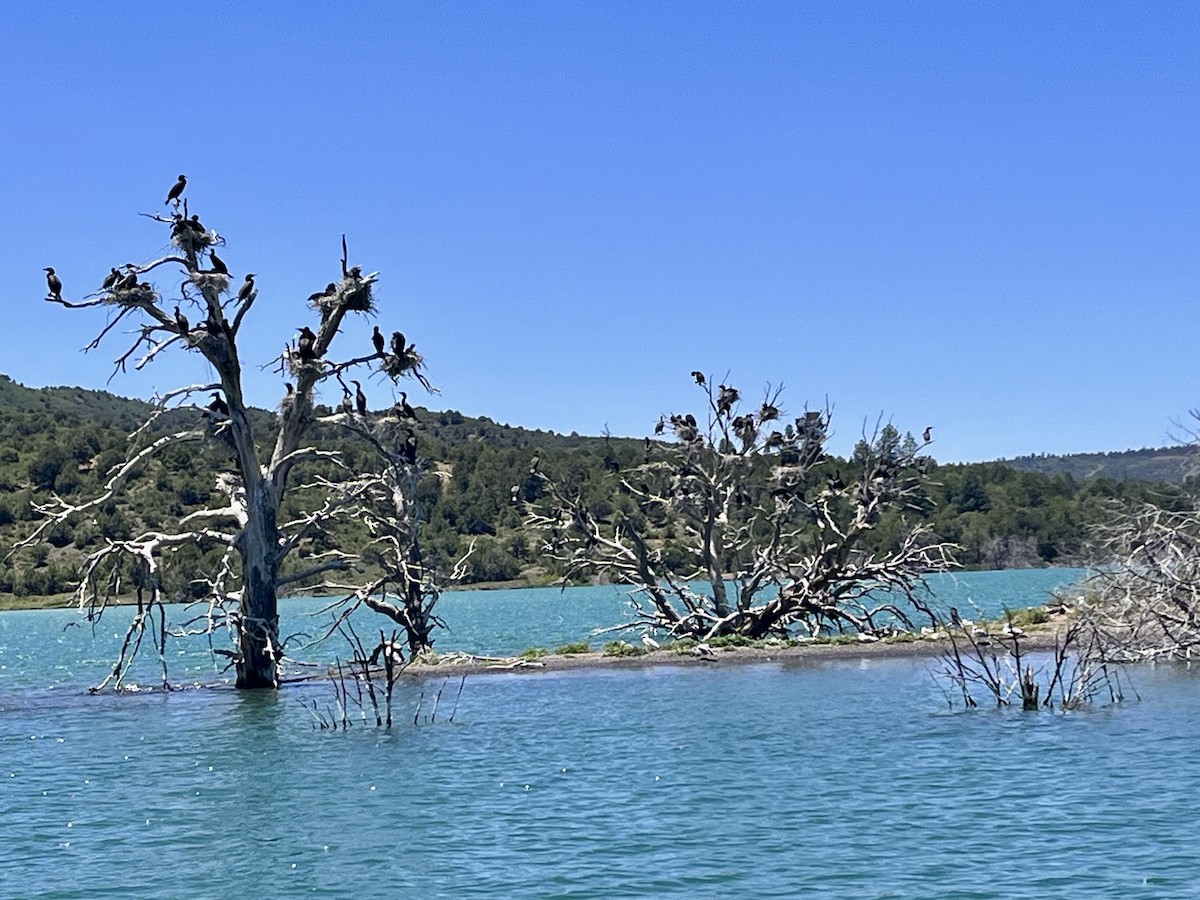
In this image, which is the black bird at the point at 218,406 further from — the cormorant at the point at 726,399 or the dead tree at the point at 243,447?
the cormorant at the point at 726,399

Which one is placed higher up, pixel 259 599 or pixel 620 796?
pixel 259 599

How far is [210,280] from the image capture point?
3112 cm

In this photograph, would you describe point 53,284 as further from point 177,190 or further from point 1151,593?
point 1151,593

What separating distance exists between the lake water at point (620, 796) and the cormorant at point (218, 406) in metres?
6.08

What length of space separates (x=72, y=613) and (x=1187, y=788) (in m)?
107

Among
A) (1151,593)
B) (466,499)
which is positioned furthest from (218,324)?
(466,499)

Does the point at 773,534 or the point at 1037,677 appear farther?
the point at 773,534

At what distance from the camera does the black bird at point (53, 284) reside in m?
29.0

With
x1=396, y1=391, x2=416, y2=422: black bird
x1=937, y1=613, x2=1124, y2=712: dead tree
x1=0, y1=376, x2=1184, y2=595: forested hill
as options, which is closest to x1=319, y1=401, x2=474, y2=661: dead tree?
x1=396, y1=391, x2=416, y2=422: black bird

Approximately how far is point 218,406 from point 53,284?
487 cm

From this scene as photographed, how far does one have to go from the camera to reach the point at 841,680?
3300 cm

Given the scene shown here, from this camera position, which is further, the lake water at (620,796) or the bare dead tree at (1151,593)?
the bare dead tree at (1151,593)

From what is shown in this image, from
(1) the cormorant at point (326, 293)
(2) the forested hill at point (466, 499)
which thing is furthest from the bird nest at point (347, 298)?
(2) the forested hill at point (466, 499)

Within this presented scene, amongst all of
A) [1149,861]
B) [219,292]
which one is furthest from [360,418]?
[1149,861]
